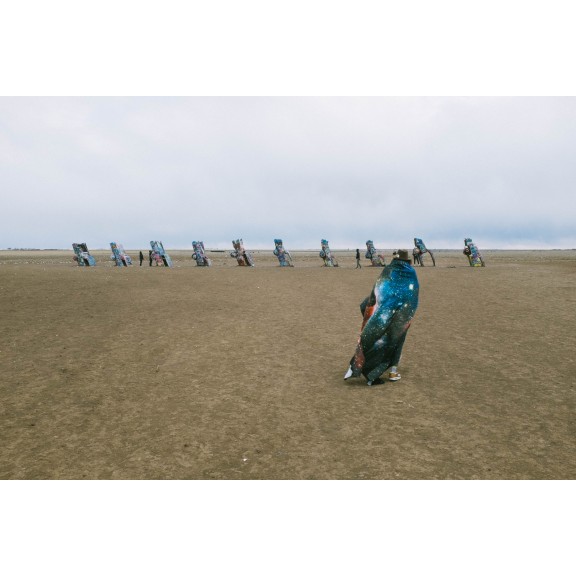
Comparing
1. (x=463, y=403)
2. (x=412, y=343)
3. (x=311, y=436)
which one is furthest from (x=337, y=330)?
(x=311, y=436)

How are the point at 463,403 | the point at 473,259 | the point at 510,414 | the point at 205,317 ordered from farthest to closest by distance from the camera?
the point at 473,259 → the point at 205,317 → the point at 463,403 → the point at 510,414

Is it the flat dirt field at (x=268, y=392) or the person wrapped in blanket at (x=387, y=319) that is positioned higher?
→ the person wrapped in blanket at (x=387, y=319)

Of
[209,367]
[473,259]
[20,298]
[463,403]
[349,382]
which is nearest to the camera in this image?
[463,403]

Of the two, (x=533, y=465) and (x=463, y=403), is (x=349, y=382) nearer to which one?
(x=463, y=403)

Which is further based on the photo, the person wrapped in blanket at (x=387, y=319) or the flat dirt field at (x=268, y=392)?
the person wrapped in blanket at (x=387, y=319)

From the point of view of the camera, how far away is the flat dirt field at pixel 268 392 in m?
4.81

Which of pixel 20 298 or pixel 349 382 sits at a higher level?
pixel 20 298

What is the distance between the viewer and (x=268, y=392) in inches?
278

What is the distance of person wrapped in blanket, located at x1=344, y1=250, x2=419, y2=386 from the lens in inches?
287

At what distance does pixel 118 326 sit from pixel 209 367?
13.0 feet

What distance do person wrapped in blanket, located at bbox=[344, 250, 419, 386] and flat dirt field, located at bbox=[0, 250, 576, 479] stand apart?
428 mm

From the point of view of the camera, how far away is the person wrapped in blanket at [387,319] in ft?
23.9

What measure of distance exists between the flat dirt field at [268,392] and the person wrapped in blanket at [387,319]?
16.9 inches

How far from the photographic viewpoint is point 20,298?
43.1 feet
